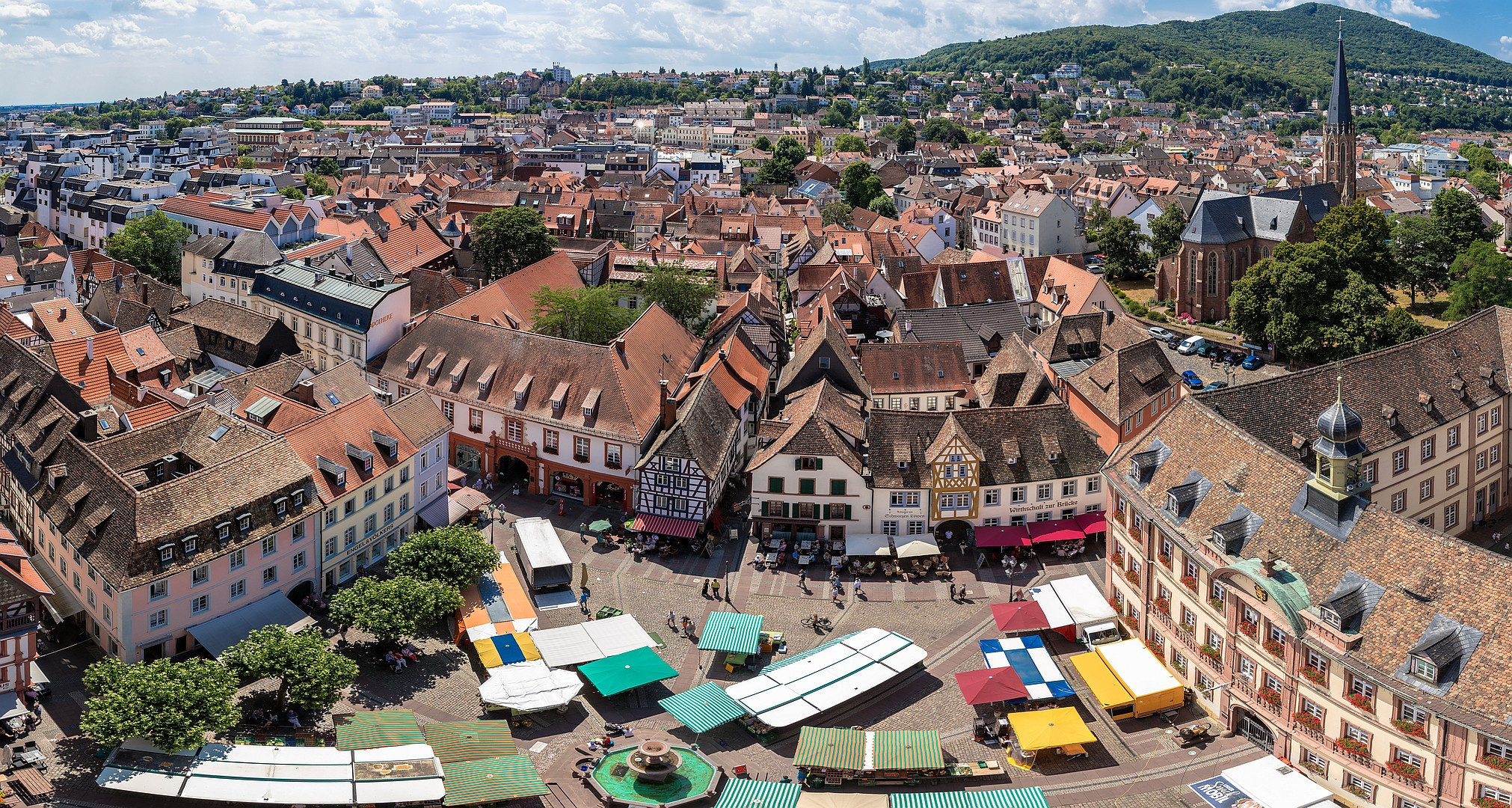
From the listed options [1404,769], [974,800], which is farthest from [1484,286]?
[974,800]

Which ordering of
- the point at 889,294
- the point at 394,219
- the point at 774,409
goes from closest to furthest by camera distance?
the point at 774,409 < the point at 889,294 < the point at 394,219

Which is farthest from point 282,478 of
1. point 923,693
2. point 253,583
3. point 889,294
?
point 889,294

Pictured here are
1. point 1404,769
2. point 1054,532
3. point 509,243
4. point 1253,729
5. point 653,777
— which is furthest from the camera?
point 509,243

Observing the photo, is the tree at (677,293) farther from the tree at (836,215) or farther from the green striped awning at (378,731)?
the tree at (836,215)

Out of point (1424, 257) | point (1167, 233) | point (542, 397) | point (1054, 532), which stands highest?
point (1167, 233)

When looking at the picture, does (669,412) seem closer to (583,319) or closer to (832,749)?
(583,319)

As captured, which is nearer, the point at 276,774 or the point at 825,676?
the point at 276,774

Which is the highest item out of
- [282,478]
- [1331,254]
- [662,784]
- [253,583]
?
[1331,254]

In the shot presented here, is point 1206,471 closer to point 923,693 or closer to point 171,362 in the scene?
point 923,693
